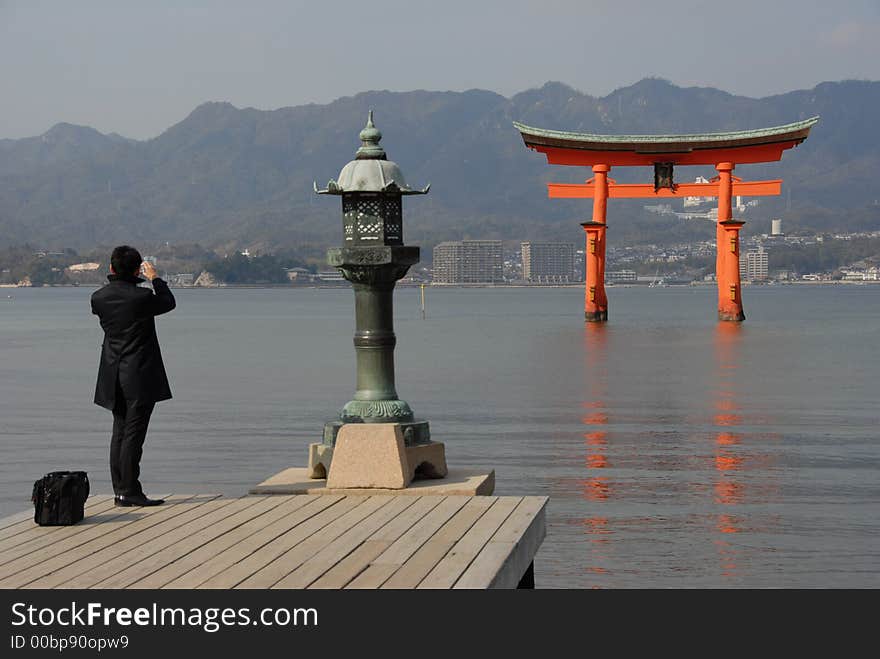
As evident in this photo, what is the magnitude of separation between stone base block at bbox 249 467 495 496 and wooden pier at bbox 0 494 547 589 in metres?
0.09

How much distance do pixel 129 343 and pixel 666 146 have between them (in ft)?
142

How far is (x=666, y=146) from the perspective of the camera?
163ft

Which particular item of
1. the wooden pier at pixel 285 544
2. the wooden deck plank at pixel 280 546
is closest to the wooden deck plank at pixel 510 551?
the wooden pier at pixel 285 544

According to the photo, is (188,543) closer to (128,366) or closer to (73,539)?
(73,539)

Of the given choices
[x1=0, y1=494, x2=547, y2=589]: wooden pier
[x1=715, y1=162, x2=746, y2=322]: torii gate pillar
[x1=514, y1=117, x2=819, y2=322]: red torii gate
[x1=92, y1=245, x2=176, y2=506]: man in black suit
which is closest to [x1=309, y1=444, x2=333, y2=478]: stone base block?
[x1=0, y1=494, x2=547, y2=589]: wooden pier

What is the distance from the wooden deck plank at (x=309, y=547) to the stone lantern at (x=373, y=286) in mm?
719

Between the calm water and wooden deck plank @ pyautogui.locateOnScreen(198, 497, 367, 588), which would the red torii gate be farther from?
wooden deck plank @ pyautogui.locateOnScreen(198, 497, 367, 588)

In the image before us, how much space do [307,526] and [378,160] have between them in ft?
9.69

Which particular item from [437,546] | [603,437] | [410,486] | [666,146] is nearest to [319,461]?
[410,486]

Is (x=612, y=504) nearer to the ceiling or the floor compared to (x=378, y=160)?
nearer to the floor
